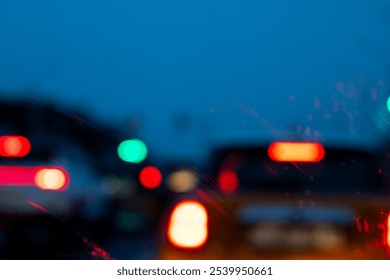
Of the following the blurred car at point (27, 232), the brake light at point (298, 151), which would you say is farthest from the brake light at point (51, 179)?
the brake light at point (298, 151)

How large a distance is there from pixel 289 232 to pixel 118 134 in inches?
1041

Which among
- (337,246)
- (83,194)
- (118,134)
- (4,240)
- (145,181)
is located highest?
(118,134)

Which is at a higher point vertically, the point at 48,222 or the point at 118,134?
the point at 118,134

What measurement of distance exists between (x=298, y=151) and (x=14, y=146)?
628cm

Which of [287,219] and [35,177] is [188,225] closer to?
[287,219]

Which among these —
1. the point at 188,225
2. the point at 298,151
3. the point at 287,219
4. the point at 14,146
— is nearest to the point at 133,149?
the point at 14,146

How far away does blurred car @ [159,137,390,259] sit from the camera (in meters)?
7.11

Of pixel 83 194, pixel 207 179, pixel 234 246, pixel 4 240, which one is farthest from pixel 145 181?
pixel 234 246

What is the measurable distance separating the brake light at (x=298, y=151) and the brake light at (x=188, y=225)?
1020 mm

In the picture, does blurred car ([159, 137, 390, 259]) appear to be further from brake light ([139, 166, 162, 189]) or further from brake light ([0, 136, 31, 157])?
brake light ([139, 166, 162, 189])

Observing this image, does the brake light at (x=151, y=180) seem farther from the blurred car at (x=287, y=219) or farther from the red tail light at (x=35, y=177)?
the blurred car at (x=287, y=219)

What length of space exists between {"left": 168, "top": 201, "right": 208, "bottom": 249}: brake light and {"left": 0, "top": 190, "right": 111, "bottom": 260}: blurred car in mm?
4603
